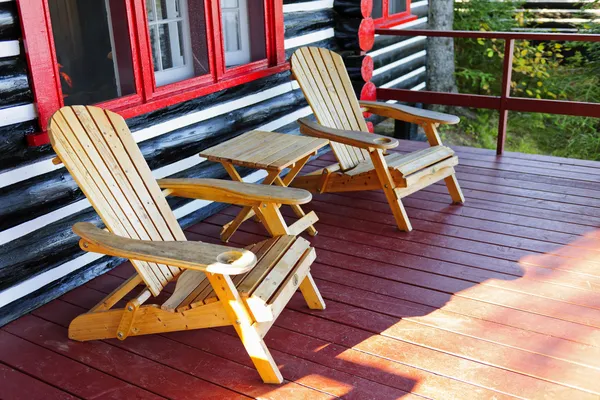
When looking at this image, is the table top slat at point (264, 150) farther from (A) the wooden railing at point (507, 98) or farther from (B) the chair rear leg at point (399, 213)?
(A) the wooden railing at point (507, 98)

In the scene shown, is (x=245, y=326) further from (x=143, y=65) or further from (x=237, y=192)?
(x=143, y=65)

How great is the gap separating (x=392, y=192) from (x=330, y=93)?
2.98ft

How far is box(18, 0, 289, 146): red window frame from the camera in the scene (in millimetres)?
2709

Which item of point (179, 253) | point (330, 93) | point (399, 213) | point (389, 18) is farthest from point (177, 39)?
point (389, 18)

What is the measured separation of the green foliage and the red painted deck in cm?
443

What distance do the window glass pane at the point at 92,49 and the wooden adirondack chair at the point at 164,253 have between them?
55 cm

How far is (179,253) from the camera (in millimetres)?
2176

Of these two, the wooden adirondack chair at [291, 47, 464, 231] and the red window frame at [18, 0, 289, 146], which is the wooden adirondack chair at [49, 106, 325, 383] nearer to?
the red window frame at [18, 0, 289, 146]

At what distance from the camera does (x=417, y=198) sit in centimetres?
413

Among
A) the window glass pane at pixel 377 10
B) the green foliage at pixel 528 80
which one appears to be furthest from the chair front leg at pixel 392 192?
the green foliage at pixel 528 80

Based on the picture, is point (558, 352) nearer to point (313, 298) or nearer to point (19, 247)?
point (313, 298)

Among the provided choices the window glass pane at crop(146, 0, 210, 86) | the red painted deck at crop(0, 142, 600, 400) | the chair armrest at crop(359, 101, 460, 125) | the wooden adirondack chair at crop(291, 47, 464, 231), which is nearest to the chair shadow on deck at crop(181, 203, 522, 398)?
the red painted deck at crop(0, 142, 600, 400)

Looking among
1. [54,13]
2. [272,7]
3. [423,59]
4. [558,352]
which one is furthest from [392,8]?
[558,352]

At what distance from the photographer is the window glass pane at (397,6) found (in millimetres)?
6152
